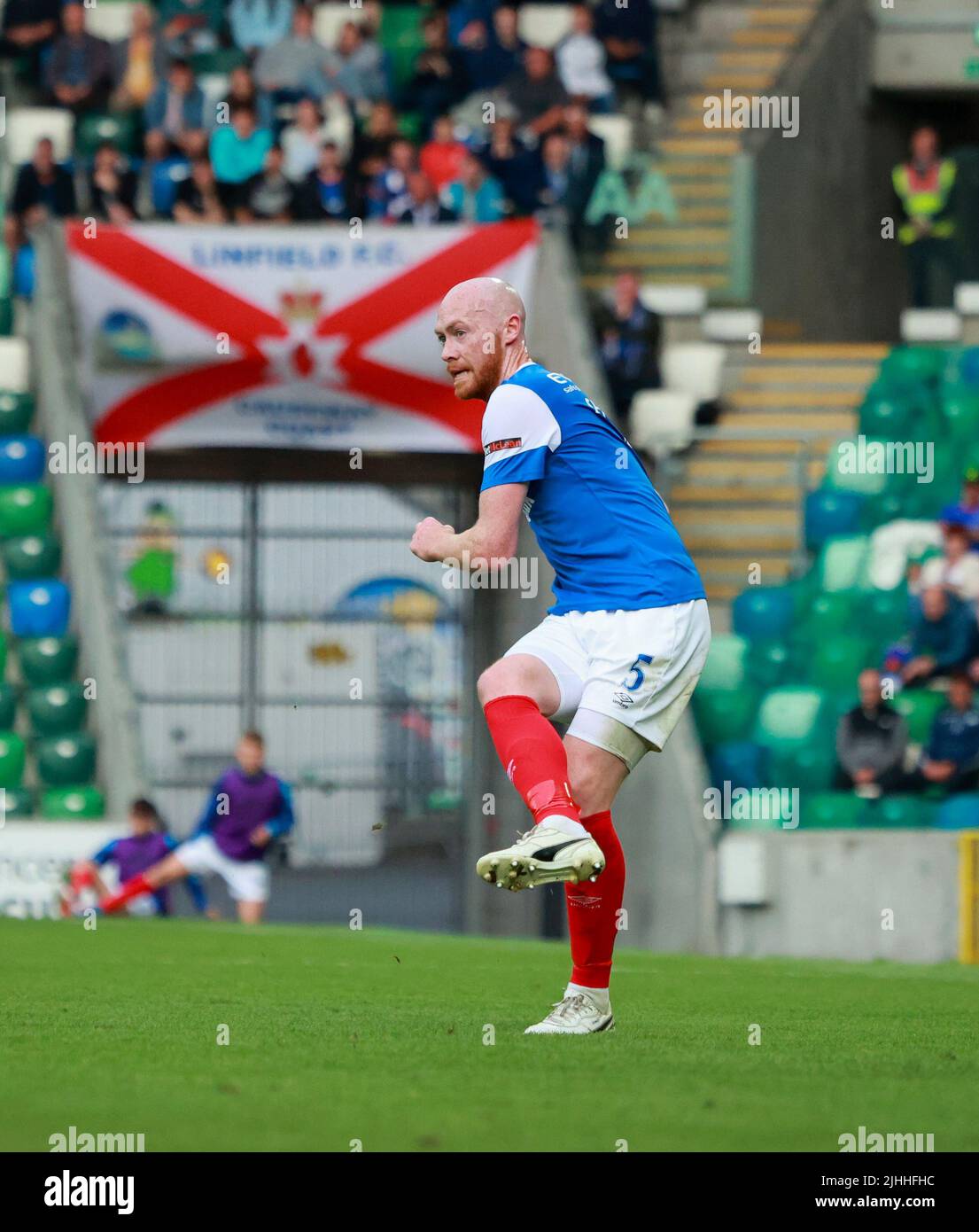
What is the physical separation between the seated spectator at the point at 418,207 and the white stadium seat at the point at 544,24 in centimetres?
468

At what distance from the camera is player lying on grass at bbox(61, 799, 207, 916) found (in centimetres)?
1698

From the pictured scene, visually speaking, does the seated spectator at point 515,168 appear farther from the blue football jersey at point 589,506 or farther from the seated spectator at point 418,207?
the blue football jersey at point 589,506

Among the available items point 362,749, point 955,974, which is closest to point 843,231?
point 362,749

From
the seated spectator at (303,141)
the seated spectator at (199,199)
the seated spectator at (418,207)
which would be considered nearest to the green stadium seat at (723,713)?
the seated spectator at (418,207)

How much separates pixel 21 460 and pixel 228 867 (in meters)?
3.84

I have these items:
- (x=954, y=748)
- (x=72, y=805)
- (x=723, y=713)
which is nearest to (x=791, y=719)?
(x=723, y=713)

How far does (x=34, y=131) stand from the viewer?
22.5m

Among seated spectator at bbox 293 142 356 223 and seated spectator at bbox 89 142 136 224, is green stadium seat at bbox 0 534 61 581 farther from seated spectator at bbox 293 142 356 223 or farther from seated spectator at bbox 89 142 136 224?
seated spectator at bbox 293 142 356 223

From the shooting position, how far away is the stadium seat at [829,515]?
19484 millimetres

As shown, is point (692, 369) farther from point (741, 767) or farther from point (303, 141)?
point (741, 767)

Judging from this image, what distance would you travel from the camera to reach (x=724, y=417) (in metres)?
21.2
